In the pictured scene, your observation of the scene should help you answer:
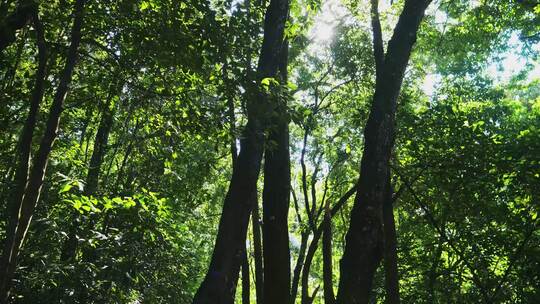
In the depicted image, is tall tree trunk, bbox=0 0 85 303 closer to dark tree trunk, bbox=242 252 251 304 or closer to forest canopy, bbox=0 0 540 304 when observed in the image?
forest canopy, bbox=0 0 540 304

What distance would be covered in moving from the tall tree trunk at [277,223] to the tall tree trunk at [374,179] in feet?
4.18

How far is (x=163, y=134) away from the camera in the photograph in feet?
21.4

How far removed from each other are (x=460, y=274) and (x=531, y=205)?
69.4 inches

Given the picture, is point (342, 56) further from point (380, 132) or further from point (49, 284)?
point (49, 284)

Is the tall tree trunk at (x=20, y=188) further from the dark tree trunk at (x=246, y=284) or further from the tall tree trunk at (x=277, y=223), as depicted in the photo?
the dark tree trunk at (x=246, y=284)

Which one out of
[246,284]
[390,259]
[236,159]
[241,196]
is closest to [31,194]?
[241,196]

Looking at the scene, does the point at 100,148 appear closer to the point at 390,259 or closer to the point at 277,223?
the point at 277,223

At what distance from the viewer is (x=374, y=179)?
5.51 metres

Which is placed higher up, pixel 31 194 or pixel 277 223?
pixel 277 223

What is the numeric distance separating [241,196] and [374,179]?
1.61m

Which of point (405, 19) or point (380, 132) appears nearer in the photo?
point (380, 132)

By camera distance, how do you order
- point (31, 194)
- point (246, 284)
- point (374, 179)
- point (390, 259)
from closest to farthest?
point (31, 194) → point (374, 179) → point (390, 259) → point (246, 284)

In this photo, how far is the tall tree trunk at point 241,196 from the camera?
16.6 ft

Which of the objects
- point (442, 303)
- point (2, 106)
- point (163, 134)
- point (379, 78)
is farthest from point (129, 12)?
point (442, 303)
